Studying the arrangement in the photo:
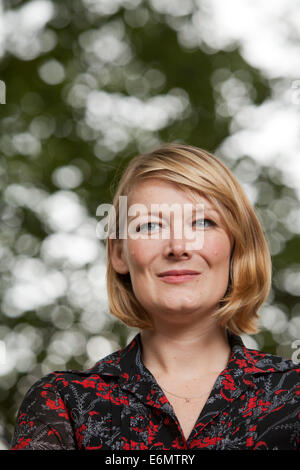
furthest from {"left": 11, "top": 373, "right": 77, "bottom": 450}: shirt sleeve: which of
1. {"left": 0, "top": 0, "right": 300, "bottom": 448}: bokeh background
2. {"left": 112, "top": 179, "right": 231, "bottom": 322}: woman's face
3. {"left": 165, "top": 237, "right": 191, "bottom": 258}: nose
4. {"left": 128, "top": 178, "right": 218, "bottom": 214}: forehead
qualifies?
{"left": 0, "top": 0, "right": 300, "bottom": 448}: bokeh background

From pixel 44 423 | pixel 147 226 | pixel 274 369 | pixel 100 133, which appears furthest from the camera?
pixel 100 133

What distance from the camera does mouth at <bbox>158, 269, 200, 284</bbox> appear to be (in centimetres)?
211

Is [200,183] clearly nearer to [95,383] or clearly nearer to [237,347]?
[237,347]

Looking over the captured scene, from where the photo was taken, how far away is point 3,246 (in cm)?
838

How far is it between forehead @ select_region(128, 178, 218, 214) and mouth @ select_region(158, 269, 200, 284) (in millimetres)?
218

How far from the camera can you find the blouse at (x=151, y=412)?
1.87m

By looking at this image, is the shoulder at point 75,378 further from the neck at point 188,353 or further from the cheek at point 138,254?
the cheek at point 138,254

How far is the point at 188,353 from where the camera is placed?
2.17 metres

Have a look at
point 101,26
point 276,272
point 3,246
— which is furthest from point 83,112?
point 276,272

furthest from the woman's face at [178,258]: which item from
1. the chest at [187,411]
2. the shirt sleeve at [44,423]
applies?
the shirt sleeve at [44,423]

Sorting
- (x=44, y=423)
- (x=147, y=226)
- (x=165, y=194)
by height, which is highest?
(x=165, y=194)

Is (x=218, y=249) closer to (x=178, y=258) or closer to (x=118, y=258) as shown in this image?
(x=178, y=258)

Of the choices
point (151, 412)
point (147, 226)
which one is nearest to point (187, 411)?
point (151, 412)

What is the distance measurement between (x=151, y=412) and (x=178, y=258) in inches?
19.4
